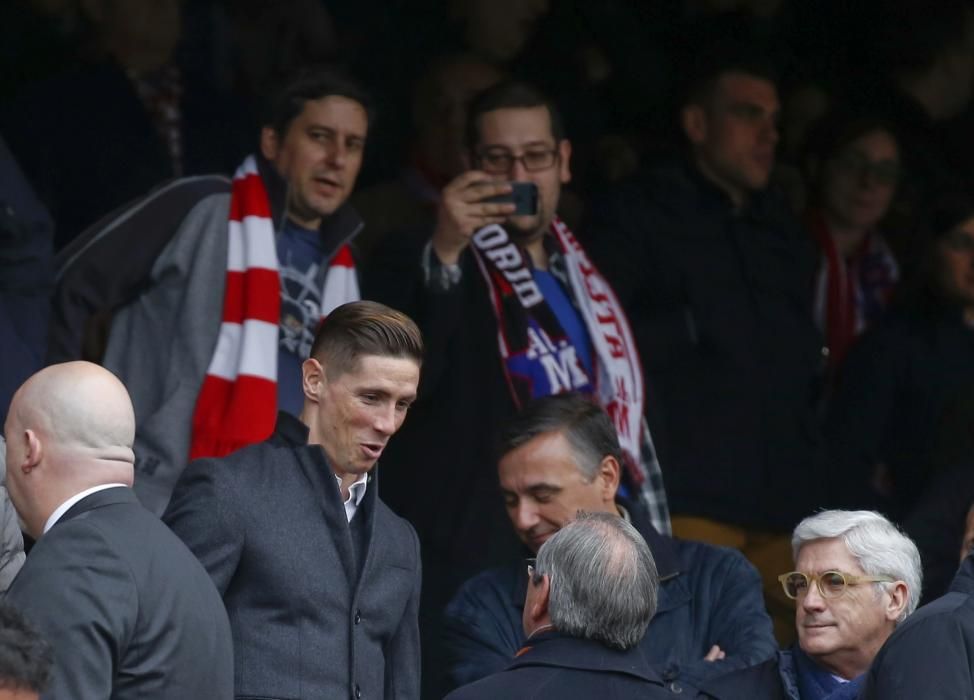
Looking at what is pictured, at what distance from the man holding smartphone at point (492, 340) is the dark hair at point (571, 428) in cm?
26

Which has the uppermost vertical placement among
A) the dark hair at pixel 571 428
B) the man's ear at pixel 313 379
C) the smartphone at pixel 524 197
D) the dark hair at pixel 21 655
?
the smartphone at pixel 524 197

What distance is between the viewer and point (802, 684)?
17.2ft

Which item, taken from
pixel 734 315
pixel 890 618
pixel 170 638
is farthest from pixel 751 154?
pixel 170 638

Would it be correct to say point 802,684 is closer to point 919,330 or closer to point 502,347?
point 502,347

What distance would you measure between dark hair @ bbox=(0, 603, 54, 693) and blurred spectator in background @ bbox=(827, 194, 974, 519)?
14.2 feet

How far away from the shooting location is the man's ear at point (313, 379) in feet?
16.3

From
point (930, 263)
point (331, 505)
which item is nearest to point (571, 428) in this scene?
point (331, 505)

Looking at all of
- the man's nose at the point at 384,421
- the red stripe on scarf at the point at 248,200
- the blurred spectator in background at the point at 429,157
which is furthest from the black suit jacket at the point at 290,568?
the blurred spectator in background at the point at 429,157

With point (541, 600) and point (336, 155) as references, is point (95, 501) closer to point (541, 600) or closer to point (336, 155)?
point (541, 600)

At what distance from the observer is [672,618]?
226 inches

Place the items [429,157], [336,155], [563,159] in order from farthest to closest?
[429,157], [563,159], [336,155]

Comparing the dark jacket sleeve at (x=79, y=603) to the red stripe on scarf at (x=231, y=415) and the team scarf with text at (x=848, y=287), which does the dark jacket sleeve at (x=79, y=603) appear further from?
the team scarf with text at (x=848, y=287)

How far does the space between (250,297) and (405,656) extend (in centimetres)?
132

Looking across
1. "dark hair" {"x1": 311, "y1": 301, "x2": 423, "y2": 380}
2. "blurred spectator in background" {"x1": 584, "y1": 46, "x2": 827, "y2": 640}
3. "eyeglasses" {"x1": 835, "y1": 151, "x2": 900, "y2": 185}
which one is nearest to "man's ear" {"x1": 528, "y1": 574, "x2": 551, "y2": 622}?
"dark hair" {"x1": 311, "y1": 301, "x2": 423, "y2": 380}
